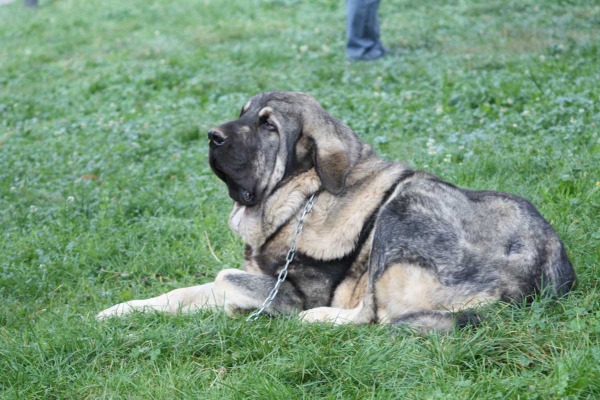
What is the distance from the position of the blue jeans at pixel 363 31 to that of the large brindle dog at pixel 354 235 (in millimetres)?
6045

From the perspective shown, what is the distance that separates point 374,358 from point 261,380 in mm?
552

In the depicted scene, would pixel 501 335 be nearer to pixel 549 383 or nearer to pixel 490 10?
pixel 549 383

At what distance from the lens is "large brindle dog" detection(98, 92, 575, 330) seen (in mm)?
3812

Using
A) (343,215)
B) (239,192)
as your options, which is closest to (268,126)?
(239,192)

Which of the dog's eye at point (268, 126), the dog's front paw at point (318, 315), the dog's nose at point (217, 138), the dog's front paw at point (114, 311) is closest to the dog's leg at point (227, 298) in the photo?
the dog's front paw at point (114, 311)

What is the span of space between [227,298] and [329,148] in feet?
3.55

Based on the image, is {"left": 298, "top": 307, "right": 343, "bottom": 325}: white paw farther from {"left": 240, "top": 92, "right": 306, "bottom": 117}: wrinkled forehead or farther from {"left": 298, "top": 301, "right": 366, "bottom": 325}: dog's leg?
{"left": 240, "top": 92, "right": 306, "bottom": 117}: wrinkled forehead

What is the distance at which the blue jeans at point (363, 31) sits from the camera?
409 inches

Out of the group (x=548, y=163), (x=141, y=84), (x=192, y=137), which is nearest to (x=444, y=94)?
(x=548, y=163)

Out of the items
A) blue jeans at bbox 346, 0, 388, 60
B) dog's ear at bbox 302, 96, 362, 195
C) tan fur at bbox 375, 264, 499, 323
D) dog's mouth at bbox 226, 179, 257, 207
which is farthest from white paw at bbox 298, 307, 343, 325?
blue jeans at bbox 346, 0, 388, 60

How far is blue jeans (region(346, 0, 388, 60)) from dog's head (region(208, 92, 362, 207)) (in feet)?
20.1

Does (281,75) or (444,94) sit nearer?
(444,94)

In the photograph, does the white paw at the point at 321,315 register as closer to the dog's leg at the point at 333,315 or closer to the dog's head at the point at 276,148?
the dog's leg at the point at 333,315

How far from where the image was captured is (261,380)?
3.36 m
